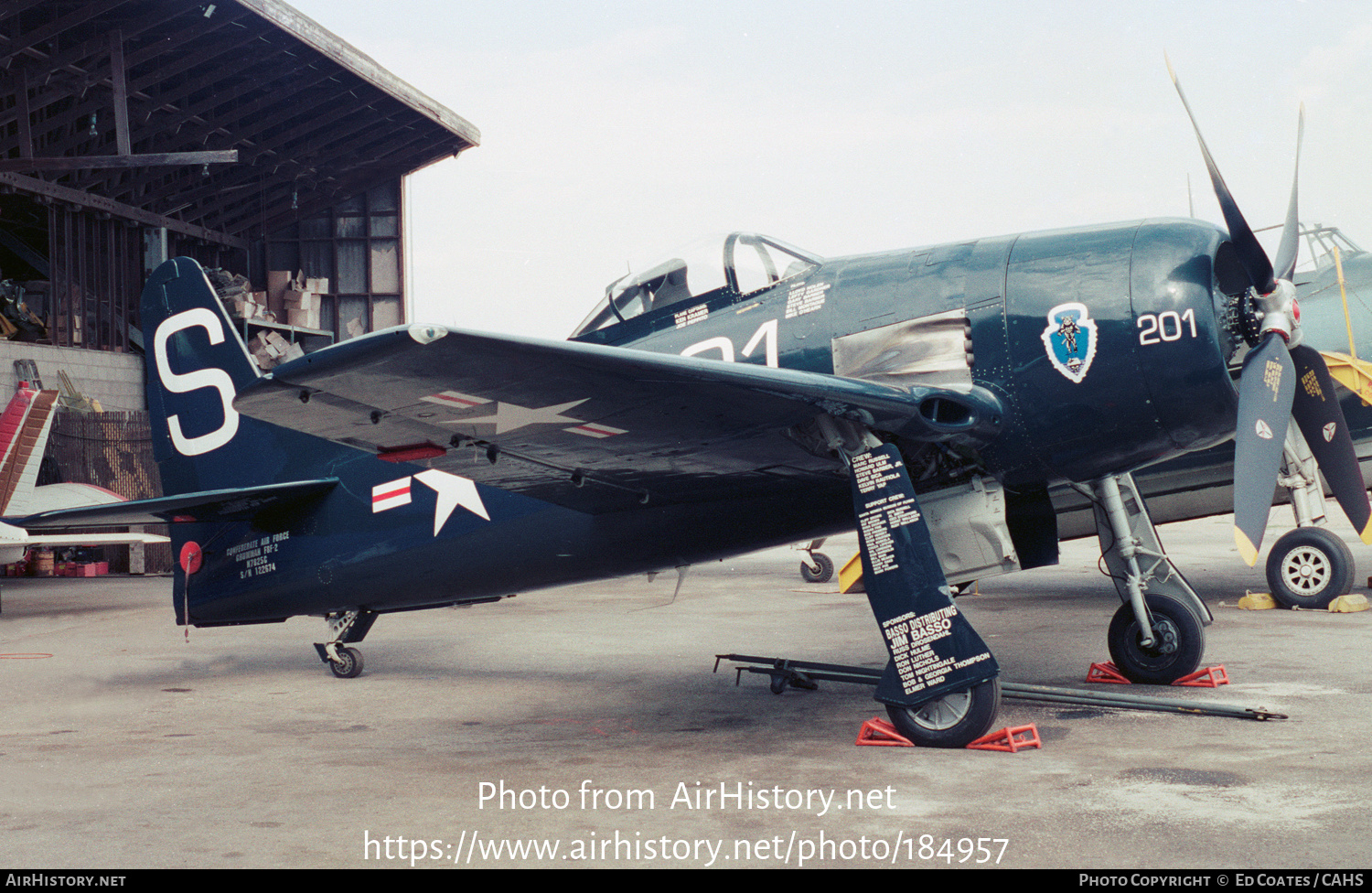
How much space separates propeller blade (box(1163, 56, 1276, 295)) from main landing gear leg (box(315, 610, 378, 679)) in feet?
17.8

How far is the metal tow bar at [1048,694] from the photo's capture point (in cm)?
511

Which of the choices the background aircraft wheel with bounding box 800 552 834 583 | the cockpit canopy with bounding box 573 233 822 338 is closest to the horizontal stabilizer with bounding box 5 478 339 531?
the cockpit canopy with bounding box 573 233 822 338

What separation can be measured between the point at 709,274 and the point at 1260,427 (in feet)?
9.08

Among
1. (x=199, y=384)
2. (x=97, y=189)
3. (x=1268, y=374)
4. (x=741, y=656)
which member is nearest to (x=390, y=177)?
(x=97, y=189)

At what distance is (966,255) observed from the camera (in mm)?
5203

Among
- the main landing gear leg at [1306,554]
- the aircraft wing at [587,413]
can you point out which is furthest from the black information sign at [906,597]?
the main landing gear leg at [1306,554]

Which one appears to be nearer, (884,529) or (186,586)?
(884,529)

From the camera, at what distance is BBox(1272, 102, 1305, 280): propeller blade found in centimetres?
579

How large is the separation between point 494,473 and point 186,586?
3234 mm

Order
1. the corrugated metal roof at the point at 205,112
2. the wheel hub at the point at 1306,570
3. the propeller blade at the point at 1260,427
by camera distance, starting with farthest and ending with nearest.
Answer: the corrugated metal roof at the point at 205,112 → the wheel hub at the point at 1306,570 → the propeller blade at the point at 1260,427

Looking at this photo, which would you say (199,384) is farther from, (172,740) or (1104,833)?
(1104,833)

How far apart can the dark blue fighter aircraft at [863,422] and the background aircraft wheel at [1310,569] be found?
352 centimetres

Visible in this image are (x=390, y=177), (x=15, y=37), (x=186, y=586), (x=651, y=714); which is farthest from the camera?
(x=390, y=177)

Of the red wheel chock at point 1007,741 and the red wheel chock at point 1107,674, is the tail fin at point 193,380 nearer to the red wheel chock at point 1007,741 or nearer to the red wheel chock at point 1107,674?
the red wheel chock at point 1007,741
